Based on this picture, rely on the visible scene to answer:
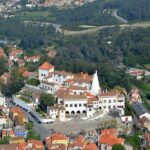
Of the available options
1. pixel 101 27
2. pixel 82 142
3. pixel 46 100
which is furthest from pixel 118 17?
pixel 82 142

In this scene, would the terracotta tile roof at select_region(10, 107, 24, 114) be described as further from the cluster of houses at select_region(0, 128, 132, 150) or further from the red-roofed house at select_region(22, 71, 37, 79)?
the red-roofed house at select_region(22, 71, 37, 79)

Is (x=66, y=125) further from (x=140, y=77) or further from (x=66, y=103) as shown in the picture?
(x=140, y=77)

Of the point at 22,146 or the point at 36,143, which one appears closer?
the point at 22,146

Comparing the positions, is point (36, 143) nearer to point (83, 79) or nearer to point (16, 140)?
point (16, 140)

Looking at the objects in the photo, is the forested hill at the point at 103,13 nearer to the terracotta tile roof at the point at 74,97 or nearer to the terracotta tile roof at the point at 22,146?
the terracotta tile roof at the point at 74,97

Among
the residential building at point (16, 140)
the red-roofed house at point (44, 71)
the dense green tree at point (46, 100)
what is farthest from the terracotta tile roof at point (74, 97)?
the residential building at point (16, 140)

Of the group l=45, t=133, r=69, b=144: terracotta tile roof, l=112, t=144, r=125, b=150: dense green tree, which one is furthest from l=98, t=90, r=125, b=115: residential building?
l=112, t=144, r=125, b=150: dense green tree
